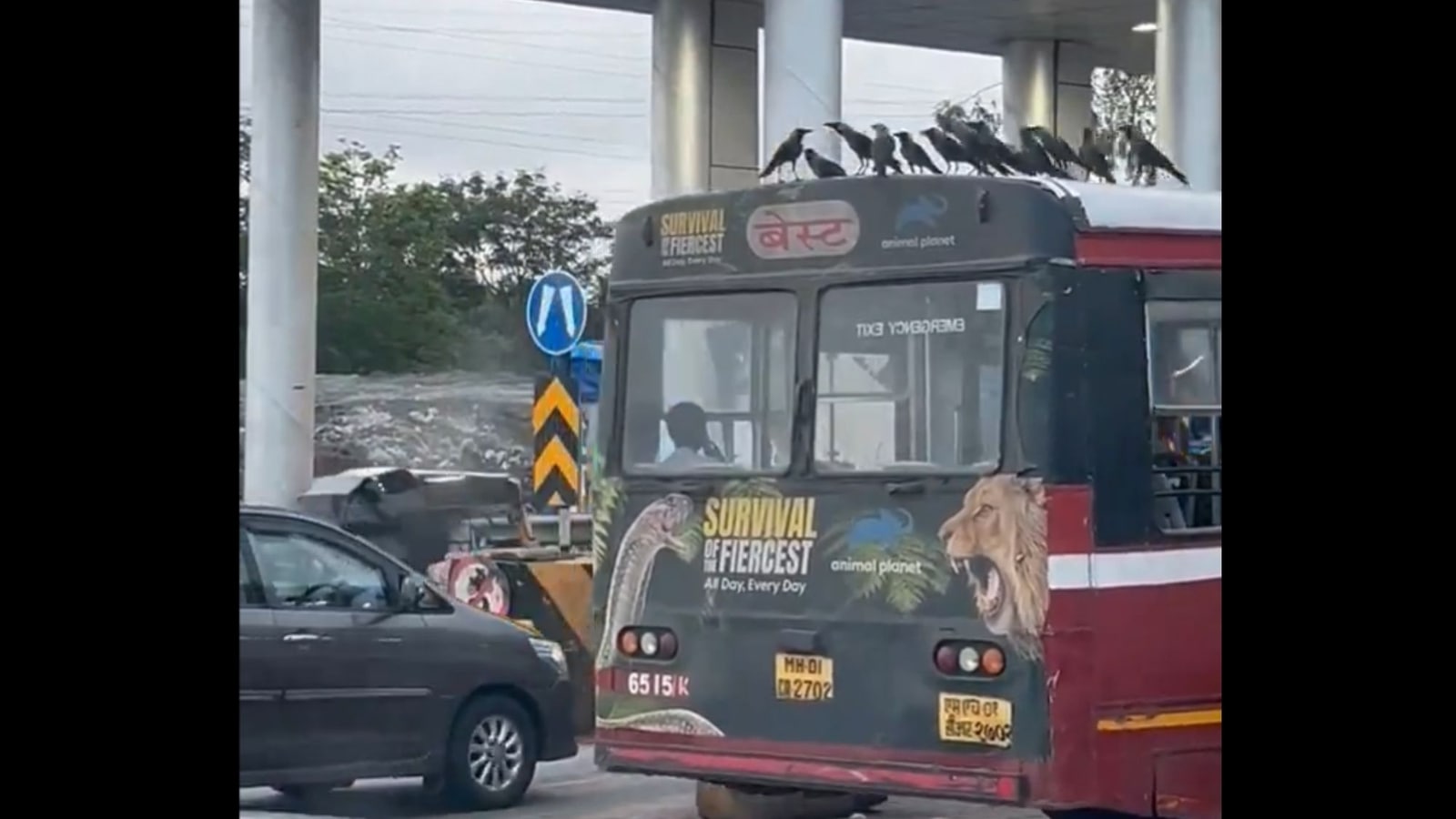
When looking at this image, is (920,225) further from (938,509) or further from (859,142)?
(859,142)

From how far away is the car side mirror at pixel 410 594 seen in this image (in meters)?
10.6

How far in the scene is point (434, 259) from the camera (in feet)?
89.6

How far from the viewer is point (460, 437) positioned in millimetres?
23766

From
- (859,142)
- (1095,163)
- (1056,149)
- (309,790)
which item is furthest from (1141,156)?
(309,790)

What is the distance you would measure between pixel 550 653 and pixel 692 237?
2.93 meters

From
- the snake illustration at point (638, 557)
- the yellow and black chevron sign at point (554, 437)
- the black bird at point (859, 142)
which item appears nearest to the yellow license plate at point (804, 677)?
the snake illustration at point (638, 557)

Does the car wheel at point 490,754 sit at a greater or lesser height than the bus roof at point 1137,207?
lesser

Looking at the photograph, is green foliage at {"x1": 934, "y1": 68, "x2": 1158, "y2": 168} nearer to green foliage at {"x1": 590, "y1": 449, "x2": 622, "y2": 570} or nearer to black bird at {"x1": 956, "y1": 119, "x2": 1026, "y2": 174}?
black bird at {"x1": 956, "y1": 119, "x2": 1026, "y2": 174}

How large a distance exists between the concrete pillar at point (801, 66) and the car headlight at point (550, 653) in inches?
301

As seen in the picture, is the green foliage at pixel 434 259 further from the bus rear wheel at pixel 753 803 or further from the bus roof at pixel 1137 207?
the bus roof at pixel 1137 207
